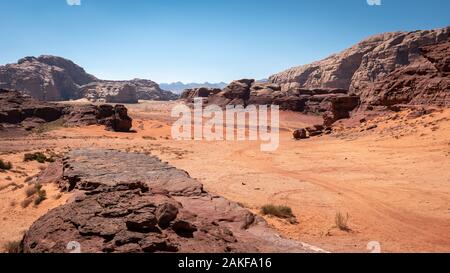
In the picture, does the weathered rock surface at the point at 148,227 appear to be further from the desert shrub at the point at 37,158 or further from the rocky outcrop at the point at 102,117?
the rocky outcrop at the point at 102,117

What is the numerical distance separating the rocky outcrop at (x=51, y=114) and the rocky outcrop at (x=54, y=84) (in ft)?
241

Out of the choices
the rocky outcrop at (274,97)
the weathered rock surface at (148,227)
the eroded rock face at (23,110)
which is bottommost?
the weathered rock surface at (148,227)

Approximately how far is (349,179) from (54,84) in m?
128

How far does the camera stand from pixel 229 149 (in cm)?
2856

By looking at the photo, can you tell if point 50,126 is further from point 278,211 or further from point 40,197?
point 278,211

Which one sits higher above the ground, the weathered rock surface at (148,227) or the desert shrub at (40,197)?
the weathered rock surface at (148,227)

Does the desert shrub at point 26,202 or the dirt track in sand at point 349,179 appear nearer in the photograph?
the dirt track in sand at point 349,179

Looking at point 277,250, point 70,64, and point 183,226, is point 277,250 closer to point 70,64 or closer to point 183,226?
point 183,226

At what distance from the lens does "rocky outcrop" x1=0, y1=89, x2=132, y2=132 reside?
42156 mm

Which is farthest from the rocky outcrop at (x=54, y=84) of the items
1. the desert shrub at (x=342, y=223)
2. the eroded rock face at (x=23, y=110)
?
the desert shrub at (x=342, y=223)

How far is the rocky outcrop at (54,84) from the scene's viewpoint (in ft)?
375

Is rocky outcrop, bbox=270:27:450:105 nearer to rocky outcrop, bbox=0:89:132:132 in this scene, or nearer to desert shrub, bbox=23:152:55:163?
rocky outcrop, bbox=0:89:132:132

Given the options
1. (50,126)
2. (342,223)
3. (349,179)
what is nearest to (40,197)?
(342,223)

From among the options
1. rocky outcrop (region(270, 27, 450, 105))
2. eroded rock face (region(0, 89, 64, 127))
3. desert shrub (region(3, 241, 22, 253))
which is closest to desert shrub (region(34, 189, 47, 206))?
desert shrub (region(3, 241, 22, 253))
